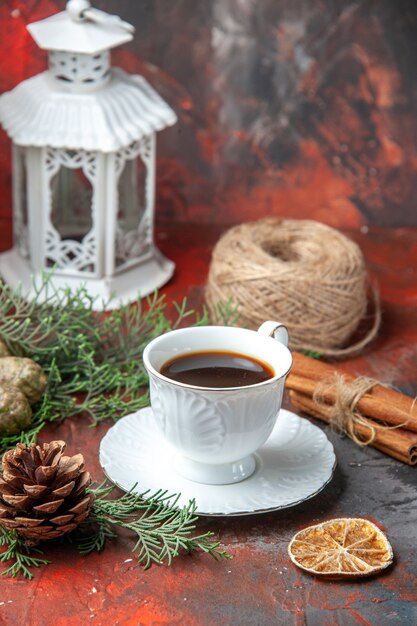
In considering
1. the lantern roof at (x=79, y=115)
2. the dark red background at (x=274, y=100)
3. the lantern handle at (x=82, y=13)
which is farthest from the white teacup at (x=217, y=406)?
the dark red background at (x=274, y=100)

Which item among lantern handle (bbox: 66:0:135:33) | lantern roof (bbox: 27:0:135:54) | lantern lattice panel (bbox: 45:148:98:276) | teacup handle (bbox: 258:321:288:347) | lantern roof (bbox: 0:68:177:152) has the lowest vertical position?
lantern lattice panel (bbox: 45:148:98:276)

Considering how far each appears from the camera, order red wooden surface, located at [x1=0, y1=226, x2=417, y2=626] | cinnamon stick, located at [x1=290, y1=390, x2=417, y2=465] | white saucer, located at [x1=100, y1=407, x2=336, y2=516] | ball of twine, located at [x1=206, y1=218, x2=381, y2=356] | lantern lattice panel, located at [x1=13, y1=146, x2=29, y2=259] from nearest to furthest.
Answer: red wooden surface, located at [x1=0, y1=226, x2=417, y2=626]
white saucer, located at [x1=100, y1=407, x2=336, y2=516]
cinnamon stick, located at [x1=290, y1=390, x2=417, y2=465]
ball of twine, located at [x1=206, y1=218, x2=381, y2=356]
lantern lattice panel, located at [x1=13, y1=146, x2=29, y2=259]

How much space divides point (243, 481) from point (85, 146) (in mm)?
619

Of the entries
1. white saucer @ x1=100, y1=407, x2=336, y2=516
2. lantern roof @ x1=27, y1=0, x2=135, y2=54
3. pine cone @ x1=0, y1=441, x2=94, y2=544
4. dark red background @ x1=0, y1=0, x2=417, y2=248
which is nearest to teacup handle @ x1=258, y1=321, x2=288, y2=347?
white saucer @ x1=100, y1=407, x2=336, y2=516

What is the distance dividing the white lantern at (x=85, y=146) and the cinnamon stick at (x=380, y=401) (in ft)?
1.09

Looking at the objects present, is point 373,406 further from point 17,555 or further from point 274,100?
point 274,100

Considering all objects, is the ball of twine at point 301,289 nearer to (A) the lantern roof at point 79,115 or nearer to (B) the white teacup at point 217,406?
(A) the lantern roof at point 79,115

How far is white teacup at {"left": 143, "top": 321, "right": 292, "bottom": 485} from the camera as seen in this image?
882 millimetres

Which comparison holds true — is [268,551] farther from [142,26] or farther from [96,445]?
[142,26]

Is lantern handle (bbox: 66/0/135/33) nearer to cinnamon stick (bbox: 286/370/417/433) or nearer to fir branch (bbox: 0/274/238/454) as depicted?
fir branch (bbox: 0/274/238/454)

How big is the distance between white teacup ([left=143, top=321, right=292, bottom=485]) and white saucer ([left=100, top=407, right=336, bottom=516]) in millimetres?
18

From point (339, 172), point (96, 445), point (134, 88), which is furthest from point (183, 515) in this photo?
point (339, 172)

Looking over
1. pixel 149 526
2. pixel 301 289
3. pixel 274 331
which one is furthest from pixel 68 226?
pixel 149 526

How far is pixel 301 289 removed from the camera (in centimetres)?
131
